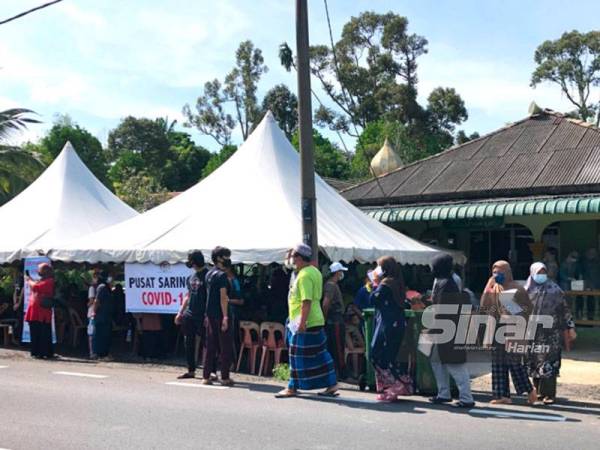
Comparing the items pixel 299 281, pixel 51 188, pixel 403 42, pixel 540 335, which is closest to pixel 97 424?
pixel 299 281

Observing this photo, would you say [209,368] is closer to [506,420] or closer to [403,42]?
[506,420]

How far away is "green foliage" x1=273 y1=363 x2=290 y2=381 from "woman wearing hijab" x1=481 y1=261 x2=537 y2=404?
10.3ft

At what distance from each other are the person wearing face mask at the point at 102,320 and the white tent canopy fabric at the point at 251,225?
1.79 feet

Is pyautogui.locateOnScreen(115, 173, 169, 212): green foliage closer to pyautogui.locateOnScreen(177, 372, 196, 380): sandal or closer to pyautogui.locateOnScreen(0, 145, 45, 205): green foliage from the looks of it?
pyautogui.locateOnScreen(0, 145, 45, 205): green foliage

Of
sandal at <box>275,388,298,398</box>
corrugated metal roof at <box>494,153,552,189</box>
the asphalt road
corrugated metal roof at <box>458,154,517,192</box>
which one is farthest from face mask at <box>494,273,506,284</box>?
corrugated metal roof at <box>458,154,517,192</box>

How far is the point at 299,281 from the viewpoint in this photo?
8891 millimetres

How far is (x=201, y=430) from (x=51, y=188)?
462 inches

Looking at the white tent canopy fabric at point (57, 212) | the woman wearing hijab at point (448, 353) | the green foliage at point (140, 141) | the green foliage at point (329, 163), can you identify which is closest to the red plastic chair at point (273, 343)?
the woman wearing hijab at point (448, 353)

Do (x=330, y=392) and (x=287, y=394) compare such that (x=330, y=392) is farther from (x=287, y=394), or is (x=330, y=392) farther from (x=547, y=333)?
(x=547, y=333)

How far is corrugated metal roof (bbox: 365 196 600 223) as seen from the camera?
14.2 meters

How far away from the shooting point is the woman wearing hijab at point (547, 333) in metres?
8.84

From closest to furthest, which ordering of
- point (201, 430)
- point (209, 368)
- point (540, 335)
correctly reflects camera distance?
1. point (201, 430)
2. point (540, 335)
3. point (209, 368)

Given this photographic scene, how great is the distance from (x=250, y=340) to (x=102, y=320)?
2.85 m

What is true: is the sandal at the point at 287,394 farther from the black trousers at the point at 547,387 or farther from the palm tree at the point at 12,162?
the palm tree at the point at 12,162
